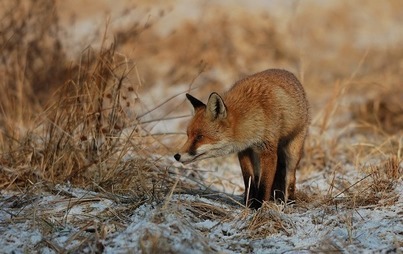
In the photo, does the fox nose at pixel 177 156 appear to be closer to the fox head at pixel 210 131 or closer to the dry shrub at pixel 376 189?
the fox head at pixel 210 131

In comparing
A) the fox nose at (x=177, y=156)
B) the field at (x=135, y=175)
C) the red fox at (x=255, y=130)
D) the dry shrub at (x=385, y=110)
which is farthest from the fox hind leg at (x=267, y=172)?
the dry shrub at (x=385, y=110)

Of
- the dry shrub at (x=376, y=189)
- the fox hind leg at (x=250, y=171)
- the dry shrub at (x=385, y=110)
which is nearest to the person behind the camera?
the dry shrub at (x=376, y=189)

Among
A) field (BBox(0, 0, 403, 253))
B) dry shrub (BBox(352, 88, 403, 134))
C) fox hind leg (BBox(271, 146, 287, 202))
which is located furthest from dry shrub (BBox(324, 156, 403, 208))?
dry shrub (BBox(352, 88, 403, 134))

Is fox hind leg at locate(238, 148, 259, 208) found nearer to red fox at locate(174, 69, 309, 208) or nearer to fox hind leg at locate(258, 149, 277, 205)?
red fox at locate(174, 69, 309, 208)

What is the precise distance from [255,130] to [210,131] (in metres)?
0.36

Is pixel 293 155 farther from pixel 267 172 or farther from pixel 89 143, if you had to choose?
pixel 89 143

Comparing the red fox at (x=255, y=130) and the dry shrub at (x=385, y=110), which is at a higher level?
the red fox at (x=255, y=130)

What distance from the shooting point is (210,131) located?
4.95 metres

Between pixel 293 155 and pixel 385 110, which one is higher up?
pixel 293 155

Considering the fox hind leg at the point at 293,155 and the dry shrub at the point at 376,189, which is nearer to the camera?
the dry shrub at the point at 376,189

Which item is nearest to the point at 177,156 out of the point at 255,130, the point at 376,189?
the point at 255,130

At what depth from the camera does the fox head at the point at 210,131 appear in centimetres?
488

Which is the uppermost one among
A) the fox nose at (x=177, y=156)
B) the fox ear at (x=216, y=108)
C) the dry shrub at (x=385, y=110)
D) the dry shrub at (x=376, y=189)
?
the fox ear at (x=216, y=108)

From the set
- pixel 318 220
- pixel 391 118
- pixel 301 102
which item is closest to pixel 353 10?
pixel 391 118
